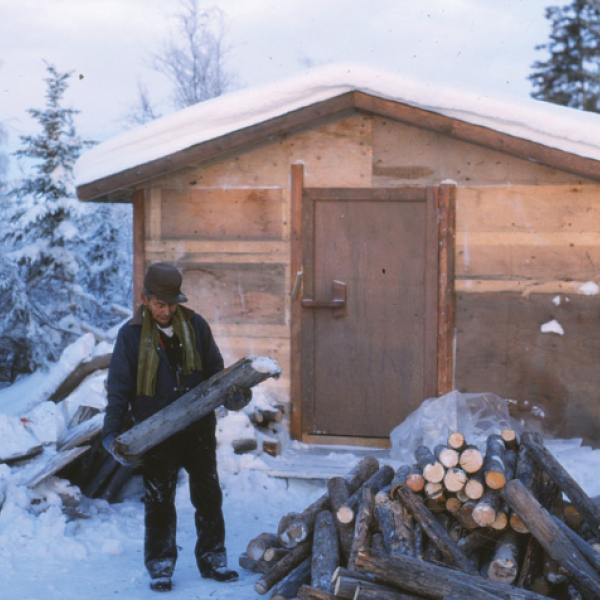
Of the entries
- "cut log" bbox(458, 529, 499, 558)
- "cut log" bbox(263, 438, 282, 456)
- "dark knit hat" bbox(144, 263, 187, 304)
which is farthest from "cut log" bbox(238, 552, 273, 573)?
"cut log" bbox(263, 438, 282, 456)

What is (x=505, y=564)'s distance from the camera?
14.1 ft

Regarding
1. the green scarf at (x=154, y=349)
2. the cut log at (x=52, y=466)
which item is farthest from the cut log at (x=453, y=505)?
the cut log at (x=52, y=466)

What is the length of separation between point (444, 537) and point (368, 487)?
0.66 meters

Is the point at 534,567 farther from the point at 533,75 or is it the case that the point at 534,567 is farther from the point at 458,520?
the point at 533,75

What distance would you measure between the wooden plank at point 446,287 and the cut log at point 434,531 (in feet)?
10.8

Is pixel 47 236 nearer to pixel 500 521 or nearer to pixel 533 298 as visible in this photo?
pixel 533 298

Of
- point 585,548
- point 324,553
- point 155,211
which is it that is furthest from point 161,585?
point 155,211

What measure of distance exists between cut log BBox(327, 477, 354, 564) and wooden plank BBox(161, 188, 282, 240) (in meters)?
3.45

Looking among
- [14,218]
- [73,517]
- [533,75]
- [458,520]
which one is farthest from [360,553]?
[533,75]

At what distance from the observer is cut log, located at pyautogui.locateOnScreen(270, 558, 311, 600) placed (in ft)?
14.5

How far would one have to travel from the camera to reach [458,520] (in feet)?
15.5

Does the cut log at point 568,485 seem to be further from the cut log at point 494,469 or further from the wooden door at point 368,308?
the wooden door at point 368,308

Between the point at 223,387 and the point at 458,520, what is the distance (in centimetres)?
162

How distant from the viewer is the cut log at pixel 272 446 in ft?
24.9
